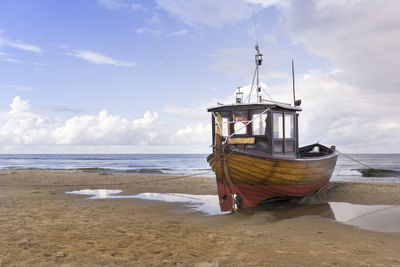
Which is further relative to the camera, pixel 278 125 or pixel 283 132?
pixel 283 132

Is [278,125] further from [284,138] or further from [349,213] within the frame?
[349,213]

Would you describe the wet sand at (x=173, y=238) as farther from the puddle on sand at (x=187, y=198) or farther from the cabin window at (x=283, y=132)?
the cabin window at (x=283, y=132)

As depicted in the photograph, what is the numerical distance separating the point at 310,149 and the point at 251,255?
40.8 ft

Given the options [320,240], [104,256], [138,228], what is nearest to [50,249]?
[104,256]

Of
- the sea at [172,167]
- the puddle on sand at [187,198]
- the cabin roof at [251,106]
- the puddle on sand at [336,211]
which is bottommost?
the sea at [172,167]

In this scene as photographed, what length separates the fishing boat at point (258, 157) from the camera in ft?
31.1

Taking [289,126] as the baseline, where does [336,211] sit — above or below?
below

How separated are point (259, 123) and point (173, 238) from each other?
5353mm

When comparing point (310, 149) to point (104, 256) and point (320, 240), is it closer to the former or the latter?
point (320, 240)

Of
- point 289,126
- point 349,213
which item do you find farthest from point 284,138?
point 349,213

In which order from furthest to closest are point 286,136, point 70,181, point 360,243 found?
point 70,181, point 286,136, point 360,243

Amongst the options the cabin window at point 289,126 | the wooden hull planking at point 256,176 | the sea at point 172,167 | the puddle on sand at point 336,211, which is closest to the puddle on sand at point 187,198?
the puddle on sand at point 336,211

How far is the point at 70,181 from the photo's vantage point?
64.7 feet

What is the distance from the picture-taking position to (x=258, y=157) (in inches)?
366
